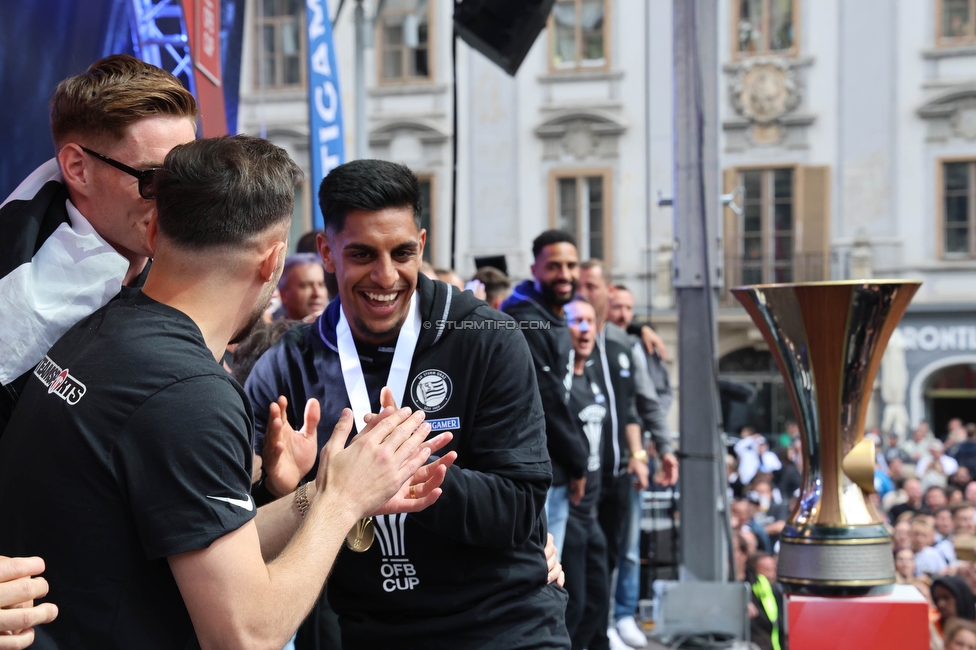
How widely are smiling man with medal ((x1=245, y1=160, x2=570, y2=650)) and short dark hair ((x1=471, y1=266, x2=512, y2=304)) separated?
3.60m

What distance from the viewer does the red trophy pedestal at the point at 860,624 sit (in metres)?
3.24

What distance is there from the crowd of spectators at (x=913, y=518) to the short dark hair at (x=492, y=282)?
1.98m

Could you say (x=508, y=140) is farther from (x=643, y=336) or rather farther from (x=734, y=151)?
(x=643, y=336)

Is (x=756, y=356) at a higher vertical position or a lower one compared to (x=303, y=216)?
lower

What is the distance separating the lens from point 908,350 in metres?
19.9

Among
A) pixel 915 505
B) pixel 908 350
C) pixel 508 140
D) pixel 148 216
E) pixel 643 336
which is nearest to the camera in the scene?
pixel 148 216

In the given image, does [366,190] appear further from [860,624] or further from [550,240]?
[550,240]

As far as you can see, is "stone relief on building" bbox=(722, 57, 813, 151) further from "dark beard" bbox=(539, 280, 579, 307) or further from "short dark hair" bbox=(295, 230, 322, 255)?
"dark beard" bbox=(539, 280, 579, 307)

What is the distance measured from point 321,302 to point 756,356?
1718 cm

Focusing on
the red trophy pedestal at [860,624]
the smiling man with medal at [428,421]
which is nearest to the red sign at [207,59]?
the smiling man with medal at [428,421]

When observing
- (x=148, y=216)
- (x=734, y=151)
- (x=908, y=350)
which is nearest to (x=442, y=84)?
(x=734, y=151)

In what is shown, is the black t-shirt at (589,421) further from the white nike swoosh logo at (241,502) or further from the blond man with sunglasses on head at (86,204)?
the white nike swoosh logo at (241,502)

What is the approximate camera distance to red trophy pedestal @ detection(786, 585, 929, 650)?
3.24m

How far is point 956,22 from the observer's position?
2014 cm
